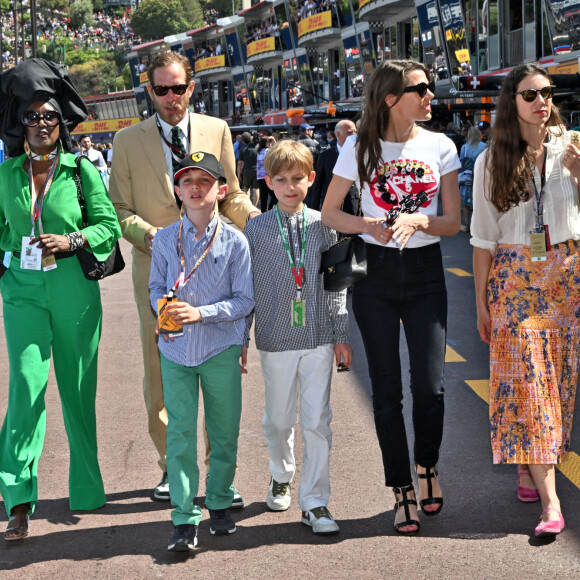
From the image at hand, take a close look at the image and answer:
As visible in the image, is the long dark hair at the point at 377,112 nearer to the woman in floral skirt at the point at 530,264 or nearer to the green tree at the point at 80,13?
the woman in floral skirt at the point at 530,264

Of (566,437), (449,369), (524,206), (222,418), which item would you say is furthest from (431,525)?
(449,369)

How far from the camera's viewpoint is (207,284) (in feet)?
14.0

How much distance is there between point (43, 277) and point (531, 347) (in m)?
2.19

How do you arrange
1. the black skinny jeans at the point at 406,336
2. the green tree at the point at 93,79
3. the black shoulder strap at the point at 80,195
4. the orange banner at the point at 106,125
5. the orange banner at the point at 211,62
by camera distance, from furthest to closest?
the green tree at the point at 93,79
the orange banner at the point at 106,125
the orange banner at the point at 211,62
the black shoulder strap at the point at 80,195
the black skinny jeans at the point at 406,336

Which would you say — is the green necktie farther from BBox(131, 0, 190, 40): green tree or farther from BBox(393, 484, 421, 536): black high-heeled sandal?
BBox(131, 0, 190, 40): green tree

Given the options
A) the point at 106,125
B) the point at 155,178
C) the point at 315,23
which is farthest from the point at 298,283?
the point at 106,125

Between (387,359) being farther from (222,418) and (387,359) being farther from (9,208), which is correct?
(9,208)

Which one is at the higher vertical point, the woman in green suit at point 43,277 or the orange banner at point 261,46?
the orange banner at point 261,46

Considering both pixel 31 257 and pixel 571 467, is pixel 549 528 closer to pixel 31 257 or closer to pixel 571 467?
pixel 571 467

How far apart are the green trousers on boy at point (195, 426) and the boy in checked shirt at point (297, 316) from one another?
226 millimetres

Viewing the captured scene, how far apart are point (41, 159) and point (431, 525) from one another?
242 centimetres

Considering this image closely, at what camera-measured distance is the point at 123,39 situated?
162625 millimetres

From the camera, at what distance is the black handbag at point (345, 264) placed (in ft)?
13.8

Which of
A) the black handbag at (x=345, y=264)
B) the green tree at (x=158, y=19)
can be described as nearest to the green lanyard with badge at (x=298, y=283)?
the black handbag at (x=345, y=264)
